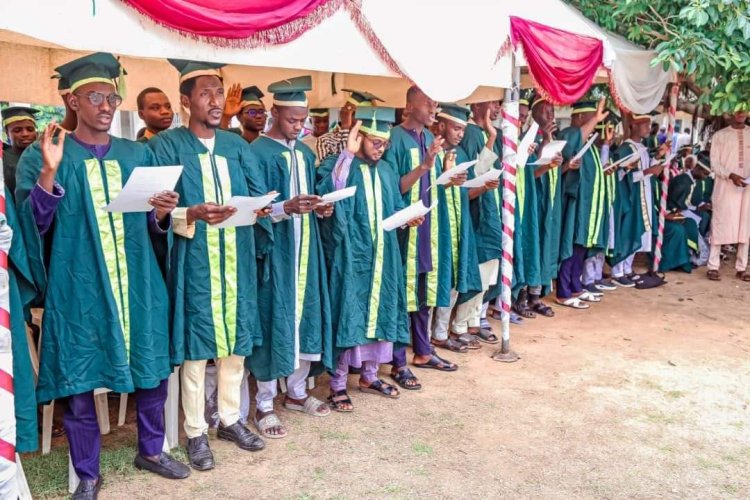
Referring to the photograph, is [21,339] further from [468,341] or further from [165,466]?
[468,341]

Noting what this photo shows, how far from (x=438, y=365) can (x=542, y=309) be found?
6.67 feet

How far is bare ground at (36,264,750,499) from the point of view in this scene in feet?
12.2

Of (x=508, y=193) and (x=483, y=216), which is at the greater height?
(x=508, y=193)

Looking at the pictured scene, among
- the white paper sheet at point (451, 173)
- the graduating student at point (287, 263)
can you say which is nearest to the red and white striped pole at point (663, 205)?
the white paper sheet at point (451, 173)

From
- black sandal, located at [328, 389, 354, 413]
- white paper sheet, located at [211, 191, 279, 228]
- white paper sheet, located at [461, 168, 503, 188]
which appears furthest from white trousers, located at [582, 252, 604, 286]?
white paper sheet, located at [211, 191, 279, 228]

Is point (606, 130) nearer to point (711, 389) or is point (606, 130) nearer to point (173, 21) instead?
point (711, 389)

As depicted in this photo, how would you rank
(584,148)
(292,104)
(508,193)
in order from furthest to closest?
(584,148)
(508,193)
(292,104)

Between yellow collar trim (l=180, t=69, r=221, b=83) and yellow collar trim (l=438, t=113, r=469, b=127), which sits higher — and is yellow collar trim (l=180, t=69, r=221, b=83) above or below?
above

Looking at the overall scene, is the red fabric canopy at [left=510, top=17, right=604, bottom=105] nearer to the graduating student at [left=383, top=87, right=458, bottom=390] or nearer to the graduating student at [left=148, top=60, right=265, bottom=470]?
the graduating student at [left=383, top=87, right=458, bottom=390]

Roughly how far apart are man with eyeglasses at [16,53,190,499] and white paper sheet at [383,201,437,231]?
5.01 feet

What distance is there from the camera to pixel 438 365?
17.9 ft

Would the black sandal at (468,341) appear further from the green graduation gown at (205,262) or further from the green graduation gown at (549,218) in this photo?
the green graduation gown at (205,262)

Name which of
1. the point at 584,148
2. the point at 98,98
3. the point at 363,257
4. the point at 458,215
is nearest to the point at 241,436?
the point at 363,257

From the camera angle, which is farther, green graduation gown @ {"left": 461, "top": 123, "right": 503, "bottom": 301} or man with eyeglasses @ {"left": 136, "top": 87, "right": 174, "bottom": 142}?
green graduation gown @ {"left": 461, "top": 123, "right": 503, "bottom": 301}
